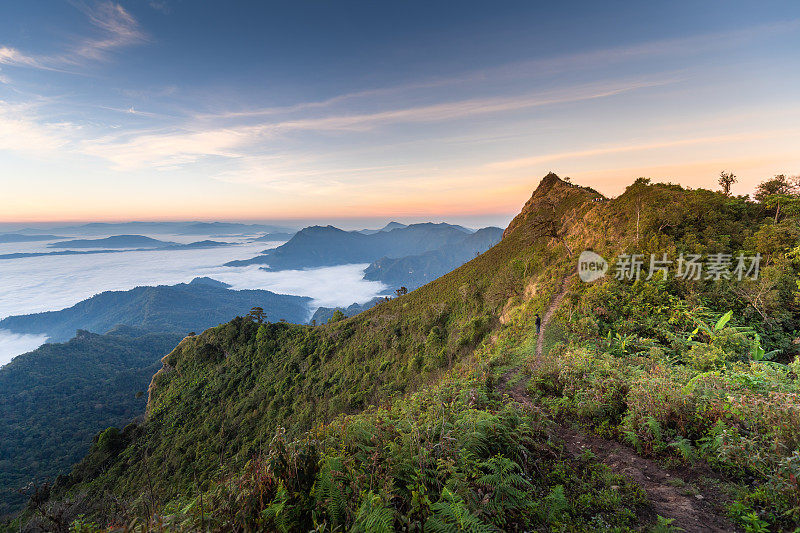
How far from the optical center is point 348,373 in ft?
145

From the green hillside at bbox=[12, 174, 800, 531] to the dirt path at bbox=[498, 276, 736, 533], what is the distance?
3 centimetres

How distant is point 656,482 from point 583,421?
238 cm

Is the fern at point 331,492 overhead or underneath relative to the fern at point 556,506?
overhead

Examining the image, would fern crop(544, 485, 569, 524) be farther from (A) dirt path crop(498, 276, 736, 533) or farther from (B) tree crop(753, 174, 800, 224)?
(B) tree crop(753, 174, 800, 224)

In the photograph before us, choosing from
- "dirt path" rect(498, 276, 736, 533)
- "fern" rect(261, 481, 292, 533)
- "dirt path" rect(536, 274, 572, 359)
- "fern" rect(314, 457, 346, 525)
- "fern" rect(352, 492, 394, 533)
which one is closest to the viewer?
"fern" rect(352, 492, 394, 533)

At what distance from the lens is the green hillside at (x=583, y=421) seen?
4.63m

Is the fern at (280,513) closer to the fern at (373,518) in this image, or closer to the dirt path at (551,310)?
the fern at (373,518)

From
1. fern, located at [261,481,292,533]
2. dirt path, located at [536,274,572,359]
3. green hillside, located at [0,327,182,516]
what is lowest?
green hillside, located at [0,327,182,516]

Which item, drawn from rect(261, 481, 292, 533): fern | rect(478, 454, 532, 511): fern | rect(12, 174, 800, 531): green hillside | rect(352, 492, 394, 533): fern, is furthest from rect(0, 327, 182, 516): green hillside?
rect(478, 454, 532, 511): fern

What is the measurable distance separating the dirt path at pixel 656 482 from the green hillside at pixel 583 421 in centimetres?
3

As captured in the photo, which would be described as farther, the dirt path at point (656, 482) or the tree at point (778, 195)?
the tree at point (778, 195)

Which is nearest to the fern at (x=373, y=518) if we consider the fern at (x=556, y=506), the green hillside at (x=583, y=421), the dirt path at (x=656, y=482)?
the green hillside at (x=583, y=421)

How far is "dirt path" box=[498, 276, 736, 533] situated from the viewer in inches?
193

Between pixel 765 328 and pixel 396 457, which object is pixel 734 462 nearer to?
pixel 396 457
